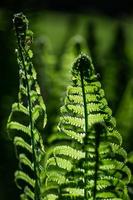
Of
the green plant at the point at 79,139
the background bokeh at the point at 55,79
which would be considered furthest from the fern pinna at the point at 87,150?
the background bokeh at the point at 55,79

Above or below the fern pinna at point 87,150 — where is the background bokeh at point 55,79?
above

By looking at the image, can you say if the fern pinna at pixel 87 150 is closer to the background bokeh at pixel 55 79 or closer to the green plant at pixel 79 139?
the green plant at pixel 79 139

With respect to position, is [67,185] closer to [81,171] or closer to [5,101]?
[81,171]

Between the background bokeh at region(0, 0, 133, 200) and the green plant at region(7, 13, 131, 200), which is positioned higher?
the background bokeh at region(0, 0, 133, 200)

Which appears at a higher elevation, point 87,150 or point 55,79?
point 55,79

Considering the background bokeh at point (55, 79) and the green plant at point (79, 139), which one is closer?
the green plant at point (79, 139)

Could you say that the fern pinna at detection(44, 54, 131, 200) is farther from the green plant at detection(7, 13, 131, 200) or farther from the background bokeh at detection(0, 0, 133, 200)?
the background bokeh at detection(0, 0, 133, 200)

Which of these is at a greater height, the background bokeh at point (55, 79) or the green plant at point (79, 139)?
the background bokeh at point (55, 79)

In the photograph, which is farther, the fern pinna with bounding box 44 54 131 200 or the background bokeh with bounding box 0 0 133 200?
the background bokeh with bounding box 0 0 133 200

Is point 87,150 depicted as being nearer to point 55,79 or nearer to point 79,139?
point 79,139

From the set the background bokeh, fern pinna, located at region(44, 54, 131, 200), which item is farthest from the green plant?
the background bokeh

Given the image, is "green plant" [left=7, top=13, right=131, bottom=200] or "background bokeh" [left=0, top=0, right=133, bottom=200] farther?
"background bokeh" [left=0, top=0, right=133, bottom=200]

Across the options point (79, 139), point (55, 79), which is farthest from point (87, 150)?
point (55, 79)
